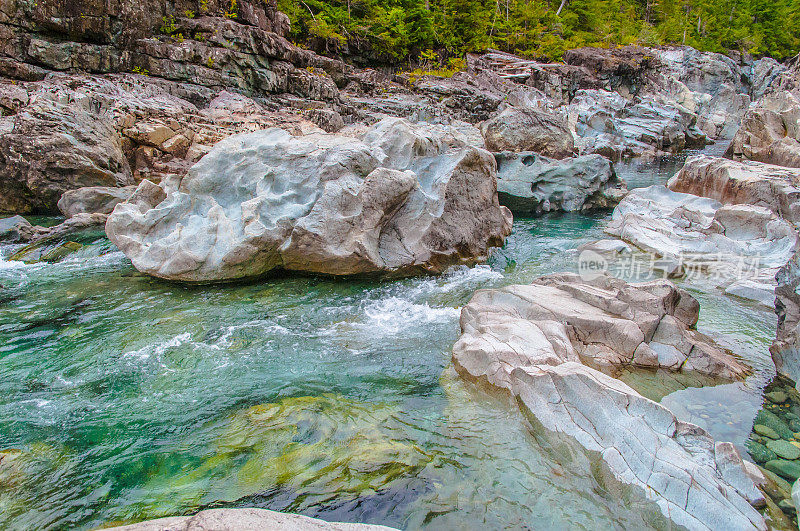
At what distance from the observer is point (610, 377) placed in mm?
4320

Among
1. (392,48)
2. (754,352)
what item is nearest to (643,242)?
(754,352)

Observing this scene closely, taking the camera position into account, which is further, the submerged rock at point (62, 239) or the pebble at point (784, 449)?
the submerged rock at point (62, 239)

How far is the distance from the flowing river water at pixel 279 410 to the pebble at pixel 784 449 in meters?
0.22

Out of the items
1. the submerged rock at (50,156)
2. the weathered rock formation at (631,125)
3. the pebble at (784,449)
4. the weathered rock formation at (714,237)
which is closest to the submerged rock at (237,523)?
the pebble at (784,449)

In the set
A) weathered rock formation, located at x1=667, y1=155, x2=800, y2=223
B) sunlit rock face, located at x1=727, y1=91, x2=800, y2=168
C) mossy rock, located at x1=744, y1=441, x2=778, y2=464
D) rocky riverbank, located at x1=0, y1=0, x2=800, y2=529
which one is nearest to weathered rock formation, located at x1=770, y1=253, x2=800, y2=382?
rocky riverbank, located at x1=0, y1=0, x2=800, y2=529

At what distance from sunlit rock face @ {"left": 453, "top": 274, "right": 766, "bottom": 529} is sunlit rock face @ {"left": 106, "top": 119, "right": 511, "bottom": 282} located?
2.50 meters

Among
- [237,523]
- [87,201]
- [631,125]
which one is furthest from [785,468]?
[631,125]

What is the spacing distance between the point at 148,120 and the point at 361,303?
1387cm

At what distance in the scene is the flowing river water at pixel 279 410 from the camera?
336 centimetres

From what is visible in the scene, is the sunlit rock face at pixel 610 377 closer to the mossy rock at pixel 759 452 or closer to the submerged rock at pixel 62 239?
the mossy rock at pixel 759 452

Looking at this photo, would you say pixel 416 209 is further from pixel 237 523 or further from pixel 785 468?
pixel 237 523

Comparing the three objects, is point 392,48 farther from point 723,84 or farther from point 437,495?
point 437,495

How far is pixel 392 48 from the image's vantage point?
35.0 meters

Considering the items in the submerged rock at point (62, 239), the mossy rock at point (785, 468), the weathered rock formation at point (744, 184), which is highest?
the weathered rock formation at point (744, 184)
